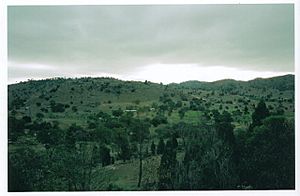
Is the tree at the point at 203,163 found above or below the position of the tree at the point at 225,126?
below

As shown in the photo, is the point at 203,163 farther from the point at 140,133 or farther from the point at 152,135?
the point at 140,133

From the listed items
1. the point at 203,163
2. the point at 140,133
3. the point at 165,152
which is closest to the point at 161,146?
the point at 165,152

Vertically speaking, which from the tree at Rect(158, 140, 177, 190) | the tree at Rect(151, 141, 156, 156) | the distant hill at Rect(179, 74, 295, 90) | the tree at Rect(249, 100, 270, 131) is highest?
the distant hill at Rect(179, 74, 295, 90)

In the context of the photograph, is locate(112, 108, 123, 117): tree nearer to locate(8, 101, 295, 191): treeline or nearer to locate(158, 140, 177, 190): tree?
locate(8, 101, 295, 191): treeline

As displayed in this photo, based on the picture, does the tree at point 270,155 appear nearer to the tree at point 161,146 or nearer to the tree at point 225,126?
the tree at point 225,126

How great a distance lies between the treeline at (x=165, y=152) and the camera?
545 cm

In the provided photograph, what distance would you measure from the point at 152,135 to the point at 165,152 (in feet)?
0.64

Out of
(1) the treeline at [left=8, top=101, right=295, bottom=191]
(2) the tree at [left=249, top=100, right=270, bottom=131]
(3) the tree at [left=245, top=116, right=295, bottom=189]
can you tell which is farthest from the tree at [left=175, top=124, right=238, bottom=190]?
(2) the tree at [left=249, top=100, right=270, bottom=131]

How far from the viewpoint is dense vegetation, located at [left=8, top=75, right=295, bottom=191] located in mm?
5449

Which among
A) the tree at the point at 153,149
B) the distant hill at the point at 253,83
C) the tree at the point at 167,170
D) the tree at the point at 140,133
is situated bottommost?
the tree at the point at 167,170

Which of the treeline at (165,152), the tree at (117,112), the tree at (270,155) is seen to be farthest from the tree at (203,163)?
the tree at (117,112)

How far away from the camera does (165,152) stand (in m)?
5.51
